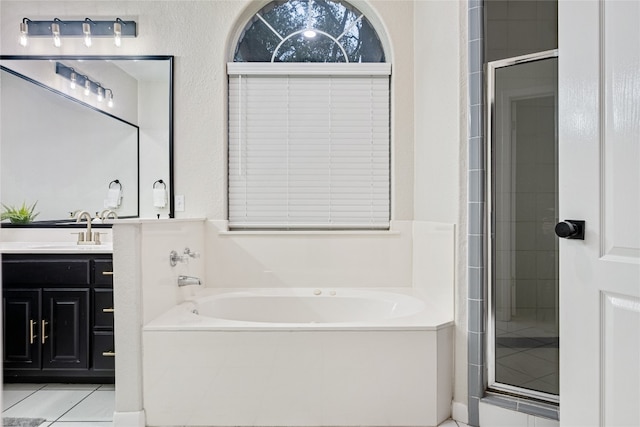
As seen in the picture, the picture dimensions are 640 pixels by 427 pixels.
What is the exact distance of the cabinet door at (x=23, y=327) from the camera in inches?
92.7

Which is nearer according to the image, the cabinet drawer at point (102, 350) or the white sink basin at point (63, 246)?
the cabinet drawer at point (102, 350)

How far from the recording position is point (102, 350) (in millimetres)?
2354

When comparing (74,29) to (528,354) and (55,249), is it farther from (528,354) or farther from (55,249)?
(528,354)

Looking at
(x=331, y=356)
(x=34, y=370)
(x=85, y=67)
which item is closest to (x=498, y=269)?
(x=331, y=356)

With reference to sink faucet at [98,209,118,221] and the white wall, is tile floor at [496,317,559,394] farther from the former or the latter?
sink faucet at [98,209,118,221]

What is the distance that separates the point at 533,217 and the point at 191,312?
6.53ft

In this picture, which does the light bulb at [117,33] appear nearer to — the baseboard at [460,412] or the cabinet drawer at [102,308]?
the cabinet drawer at [102,308]

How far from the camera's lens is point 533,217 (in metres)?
2.27

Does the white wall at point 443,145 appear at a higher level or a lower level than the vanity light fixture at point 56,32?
lower

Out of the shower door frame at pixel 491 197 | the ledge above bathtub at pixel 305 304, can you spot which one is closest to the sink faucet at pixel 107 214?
the ledge above bathtub at pixel 305 304

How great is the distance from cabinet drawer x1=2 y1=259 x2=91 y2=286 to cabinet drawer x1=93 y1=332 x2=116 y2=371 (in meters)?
0.32

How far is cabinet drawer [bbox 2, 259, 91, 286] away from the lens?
2373 mm

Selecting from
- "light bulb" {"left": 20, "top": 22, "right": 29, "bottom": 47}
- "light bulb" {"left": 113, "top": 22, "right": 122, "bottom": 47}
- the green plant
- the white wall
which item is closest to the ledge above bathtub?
the white wall

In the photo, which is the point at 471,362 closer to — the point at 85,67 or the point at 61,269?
the point at 61,269
